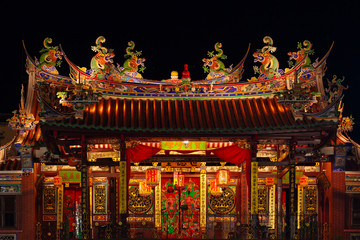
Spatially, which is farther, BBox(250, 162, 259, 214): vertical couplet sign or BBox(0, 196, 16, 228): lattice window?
BBox(0, 196, 16, 228): lattice window

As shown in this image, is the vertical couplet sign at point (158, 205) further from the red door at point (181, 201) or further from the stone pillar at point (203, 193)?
the stone pillar at point (203, 193)

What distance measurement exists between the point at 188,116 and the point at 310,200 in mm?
6723

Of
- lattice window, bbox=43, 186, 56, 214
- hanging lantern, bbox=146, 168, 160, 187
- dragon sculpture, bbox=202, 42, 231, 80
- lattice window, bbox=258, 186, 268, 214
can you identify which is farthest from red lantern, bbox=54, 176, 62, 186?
lattice window, bbox=258, 186, 268, 214

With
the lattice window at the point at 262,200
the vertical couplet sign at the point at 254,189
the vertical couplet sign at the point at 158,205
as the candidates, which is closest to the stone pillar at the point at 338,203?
the lattice window at the point at 262,200

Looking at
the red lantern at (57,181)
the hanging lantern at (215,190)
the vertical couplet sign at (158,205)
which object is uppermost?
the red lantern at (57,181)

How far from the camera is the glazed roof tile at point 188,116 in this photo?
17344mm

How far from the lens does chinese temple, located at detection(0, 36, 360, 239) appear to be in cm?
1739

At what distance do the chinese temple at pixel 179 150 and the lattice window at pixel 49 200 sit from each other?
0.12 ft

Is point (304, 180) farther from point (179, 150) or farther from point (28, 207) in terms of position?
point (28, 207)

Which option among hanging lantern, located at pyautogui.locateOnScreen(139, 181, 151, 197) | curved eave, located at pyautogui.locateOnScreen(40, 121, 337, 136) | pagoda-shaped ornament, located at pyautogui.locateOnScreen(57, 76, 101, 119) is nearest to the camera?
curved eave, located at pyautogui.locateOnScreen(40, 121, 337, 136)

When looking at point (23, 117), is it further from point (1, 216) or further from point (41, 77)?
point (1, 216)

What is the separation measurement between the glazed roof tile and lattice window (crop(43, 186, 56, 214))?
4890 mm

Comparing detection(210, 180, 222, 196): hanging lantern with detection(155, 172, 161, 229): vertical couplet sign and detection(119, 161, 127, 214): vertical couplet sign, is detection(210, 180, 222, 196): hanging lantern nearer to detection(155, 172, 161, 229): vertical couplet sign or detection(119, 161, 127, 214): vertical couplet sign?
detection(155, 172, 161, 229): vertical couplet sign

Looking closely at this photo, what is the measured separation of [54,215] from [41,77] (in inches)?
202
